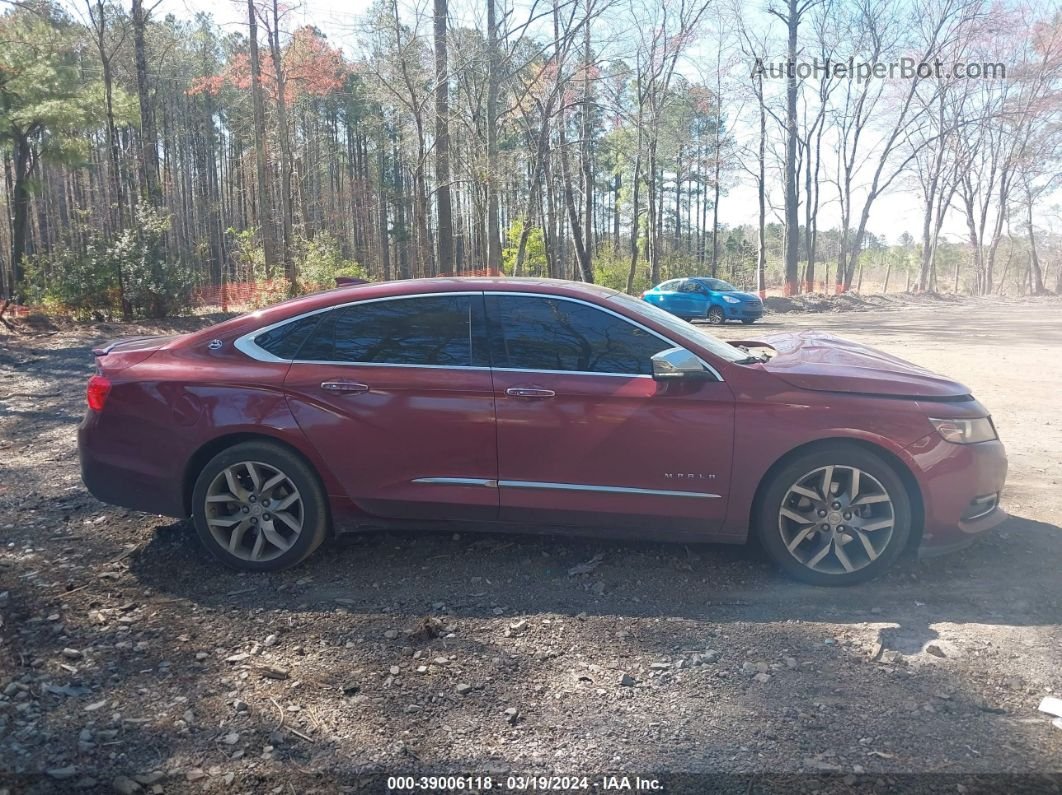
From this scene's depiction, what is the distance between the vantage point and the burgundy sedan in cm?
390

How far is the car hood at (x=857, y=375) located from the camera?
155 inches

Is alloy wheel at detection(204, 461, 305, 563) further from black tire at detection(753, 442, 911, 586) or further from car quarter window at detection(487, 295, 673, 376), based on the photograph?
black tire at detection(753, 442, 911, 586)

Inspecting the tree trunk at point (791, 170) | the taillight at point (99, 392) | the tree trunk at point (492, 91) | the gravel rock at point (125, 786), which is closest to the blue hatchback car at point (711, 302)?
the tree trunk at point (492, 91)

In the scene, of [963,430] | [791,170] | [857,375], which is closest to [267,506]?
[857,375]

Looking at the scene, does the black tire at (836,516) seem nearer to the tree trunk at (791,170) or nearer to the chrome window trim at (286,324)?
the chrome window trim at (286,324)

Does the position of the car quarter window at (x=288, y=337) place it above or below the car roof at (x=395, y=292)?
below

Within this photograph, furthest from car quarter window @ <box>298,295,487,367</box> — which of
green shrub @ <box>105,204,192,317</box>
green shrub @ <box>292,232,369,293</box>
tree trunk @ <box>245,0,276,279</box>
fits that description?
tree trunk @ <box>245,0,276,279</box>

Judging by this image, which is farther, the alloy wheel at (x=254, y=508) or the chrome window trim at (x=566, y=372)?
the alloy wheel at (x=254, y=508)

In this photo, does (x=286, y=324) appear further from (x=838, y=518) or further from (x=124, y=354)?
(x=838, y=518)

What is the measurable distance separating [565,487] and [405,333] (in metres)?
1.23

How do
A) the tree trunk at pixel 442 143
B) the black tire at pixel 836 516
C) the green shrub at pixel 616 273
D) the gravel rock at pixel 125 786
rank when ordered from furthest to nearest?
the green shrub at pixel 616 273 < the tree trunk at pixel 442 143 < the black tire at pixel 836 516 < the gravel rock at pixel 125 786

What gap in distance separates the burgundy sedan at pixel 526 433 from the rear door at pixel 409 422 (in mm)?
11

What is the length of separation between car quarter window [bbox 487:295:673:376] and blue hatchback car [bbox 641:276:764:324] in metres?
19.0

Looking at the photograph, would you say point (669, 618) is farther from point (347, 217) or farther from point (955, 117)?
point (347, 217)
